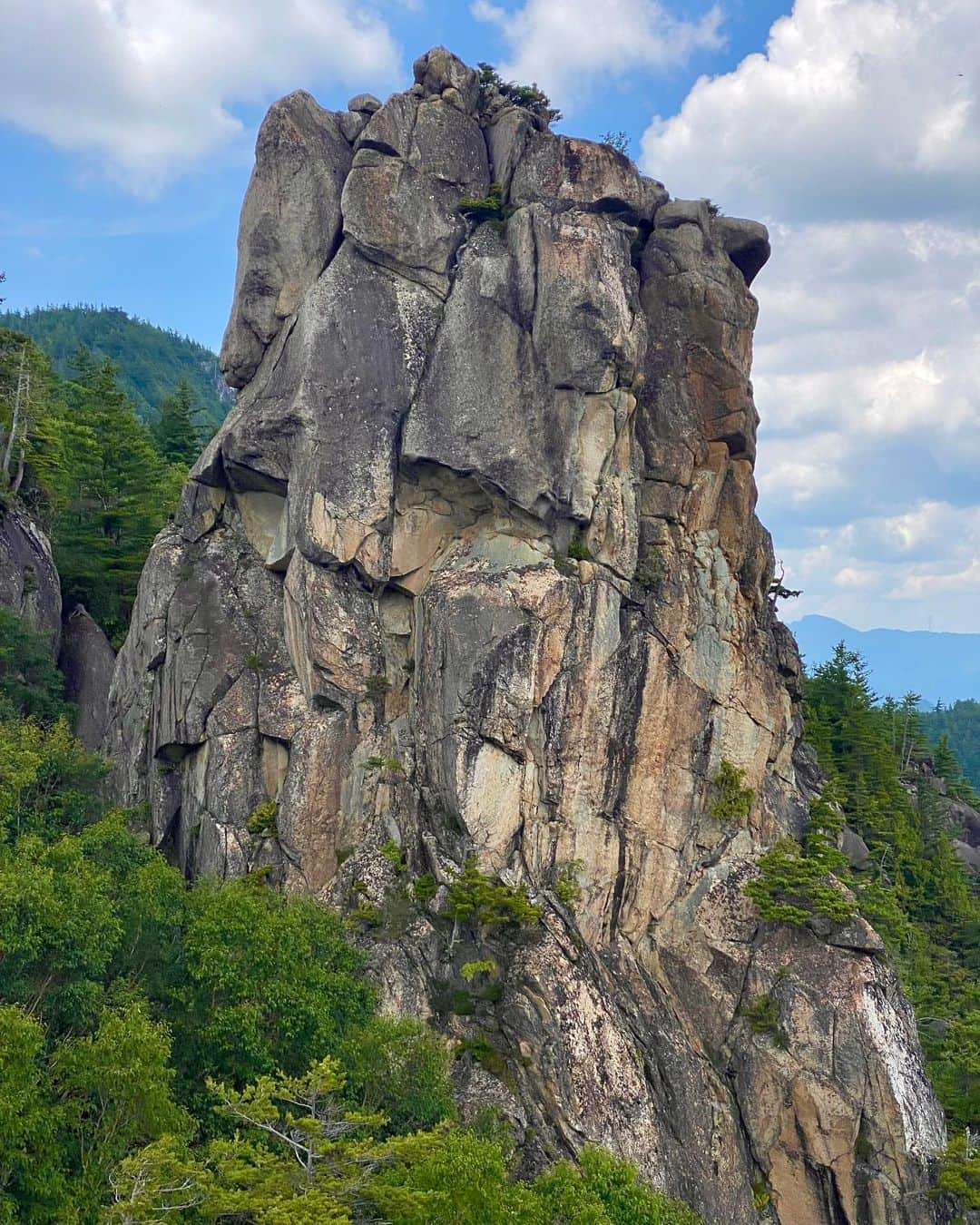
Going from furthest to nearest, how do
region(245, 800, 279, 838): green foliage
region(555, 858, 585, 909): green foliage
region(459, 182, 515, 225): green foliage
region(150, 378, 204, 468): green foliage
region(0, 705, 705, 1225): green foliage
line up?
region(150, 378, 204, 468): green foliage < region(459, 182, 515, 225): green foliage < region(245, 800, 279, 838): green foliage < region(555, 858, 585, 909): green foliage < region(0, 705, 705, 1225): green foliage

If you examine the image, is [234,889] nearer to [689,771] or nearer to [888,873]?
[689,771]

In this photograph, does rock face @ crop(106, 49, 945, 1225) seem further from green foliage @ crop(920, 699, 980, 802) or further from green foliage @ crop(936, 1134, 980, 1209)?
green foliage @ crop(920, 699, 980, 802)

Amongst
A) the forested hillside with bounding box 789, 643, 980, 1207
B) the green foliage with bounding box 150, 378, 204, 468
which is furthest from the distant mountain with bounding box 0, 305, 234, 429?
the forested hillside with bounding box 789, 643, 980, 1207

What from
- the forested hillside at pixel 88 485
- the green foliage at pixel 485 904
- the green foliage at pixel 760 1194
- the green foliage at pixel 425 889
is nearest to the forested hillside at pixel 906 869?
the green foliage at pixel 760 1194

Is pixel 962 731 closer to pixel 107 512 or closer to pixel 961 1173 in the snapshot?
pixel 107 512

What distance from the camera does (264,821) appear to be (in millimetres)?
31781

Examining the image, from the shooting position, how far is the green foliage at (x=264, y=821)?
31.7 metres

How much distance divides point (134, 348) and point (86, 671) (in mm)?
143266

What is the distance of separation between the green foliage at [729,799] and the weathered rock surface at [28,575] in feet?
72.3

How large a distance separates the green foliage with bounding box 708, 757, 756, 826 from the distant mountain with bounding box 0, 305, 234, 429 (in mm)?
109822

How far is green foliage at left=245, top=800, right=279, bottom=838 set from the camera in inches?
1248

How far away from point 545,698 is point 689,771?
532 cm

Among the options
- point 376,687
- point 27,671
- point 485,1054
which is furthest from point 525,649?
point 27,671

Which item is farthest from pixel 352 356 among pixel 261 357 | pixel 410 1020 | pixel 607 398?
pixel 410 1020
